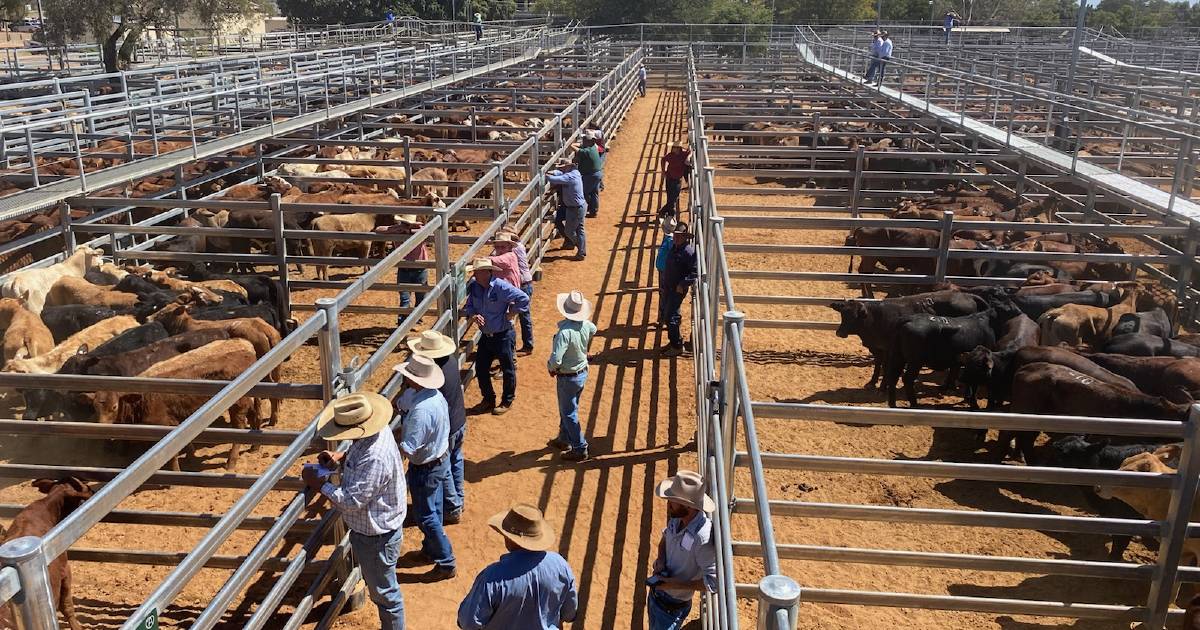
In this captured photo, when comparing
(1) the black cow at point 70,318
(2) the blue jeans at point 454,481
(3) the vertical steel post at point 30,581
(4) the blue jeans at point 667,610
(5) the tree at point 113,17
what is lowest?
(2) the blue jeans at point 454,481

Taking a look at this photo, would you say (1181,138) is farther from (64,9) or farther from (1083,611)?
(64,9)

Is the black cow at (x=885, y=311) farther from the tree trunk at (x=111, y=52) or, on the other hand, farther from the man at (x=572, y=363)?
the tree trunk at (x=111, y=52)

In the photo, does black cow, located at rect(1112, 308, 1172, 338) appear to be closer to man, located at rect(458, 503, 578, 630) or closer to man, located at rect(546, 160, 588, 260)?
man, located at rect(546, 160, 588, 260)

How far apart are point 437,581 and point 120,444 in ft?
10.9

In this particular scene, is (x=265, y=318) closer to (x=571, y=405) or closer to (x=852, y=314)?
(x=571, y=405)

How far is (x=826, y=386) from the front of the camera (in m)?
10.0

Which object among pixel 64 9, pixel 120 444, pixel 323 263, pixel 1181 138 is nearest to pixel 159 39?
pixel 64 9

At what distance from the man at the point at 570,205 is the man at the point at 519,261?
3.38m

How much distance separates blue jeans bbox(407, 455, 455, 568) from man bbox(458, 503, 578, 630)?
5.68ft

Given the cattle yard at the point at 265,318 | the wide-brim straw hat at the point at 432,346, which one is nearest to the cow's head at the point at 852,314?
the cattle yard at the point at 265,318

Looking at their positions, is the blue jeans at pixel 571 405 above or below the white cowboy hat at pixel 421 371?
below

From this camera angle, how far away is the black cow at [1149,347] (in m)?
9.02

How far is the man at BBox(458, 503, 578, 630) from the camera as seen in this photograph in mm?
4340

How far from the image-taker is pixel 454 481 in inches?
283
